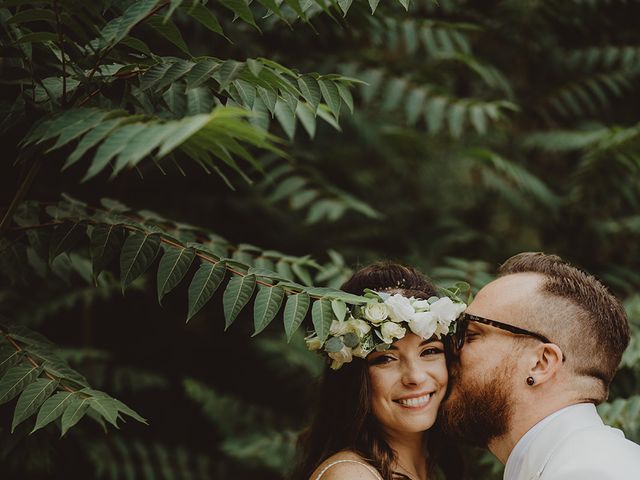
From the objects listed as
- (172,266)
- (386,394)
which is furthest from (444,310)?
(172,266)

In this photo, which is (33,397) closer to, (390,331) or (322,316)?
(322,316)

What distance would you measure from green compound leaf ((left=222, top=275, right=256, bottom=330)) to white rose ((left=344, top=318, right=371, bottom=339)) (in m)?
0.49

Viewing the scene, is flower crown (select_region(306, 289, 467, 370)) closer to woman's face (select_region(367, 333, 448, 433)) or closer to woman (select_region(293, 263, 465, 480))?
woman (select_region(293, 263, 465, 480))

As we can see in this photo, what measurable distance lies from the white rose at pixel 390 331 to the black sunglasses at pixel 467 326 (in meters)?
0.40

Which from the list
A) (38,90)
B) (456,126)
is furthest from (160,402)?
(38,90)

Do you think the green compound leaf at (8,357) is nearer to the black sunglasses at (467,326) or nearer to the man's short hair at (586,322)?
the black sunglasses at (467,326)

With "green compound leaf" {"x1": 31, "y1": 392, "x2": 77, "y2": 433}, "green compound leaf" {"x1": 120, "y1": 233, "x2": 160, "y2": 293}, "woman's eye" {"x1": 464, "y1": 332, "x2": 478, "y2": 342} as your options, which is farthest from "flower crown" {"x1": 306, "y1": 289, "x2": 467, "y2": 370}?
"green compound leaf" {"x1": 31, "y1": 392, "x2": 77, "y2": 433}

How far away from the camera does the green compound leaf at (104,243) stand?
2.17 metres

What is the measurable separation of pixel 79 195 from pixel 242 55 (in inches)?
55.4

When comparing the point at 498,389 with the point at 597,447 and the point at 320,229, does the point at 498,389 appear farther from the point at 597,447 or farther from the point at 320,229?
the point at 320,229

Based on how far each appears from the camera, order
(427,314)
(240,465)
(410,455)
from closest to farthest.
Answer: (427,314), (410,455), (240,465)

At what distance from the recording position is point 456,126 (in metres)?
4.29

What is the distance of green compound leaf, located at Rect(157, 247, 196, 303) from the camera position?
2.16 meters

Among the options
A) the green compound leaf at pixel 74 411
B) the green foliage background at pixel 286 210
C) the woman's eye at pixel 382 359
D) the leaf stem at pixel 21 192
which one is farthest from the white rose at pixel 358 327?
the leaf stem at pixel 21 192
